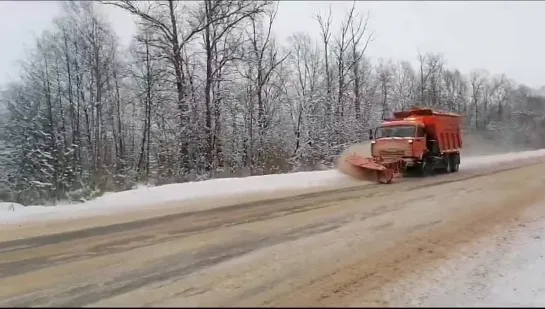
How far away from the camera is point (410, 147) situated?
2205 cm

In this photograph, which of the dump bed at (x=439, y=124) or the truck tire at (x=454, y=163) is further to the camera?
the truck tire at (x=454, y=163)

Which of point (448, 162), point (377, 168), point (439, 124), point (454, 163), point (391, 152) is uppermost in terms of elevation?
point (439, 124)

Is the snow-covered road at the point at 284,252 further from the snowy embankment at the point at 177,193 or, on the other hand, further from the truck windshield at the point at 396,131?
the truck windshield at the point at 396,131

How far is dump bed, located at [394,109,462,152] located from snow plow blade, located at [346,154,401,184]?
3124mm

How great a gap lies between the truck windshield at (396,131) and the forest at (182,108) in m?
4.62

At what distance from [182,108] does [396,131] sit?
36.6ft

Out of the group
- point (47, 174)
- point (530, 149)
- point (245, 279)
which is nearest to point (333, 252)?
point (245, 279)

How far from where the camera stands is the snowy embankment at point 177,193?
1335 centimetres

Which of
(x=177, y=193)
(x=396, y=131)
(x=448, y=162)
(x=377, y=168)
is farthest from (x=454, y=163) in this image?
(x=177, y=193)

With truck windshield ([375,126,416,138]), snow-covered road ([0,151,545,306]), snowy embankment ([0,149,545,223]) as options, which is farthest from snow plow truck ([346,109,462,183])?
snow-covered road ([0,151,545,306])

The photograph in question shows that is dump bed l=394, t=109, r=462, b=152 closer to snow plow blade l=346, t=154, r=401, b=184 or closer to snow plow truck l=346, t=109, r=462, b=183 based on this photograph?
snow plow truck l=346, t=109, r=462, b=183

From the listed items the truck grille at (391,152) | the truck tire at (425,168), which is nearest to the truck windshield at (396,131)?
the truck grille at (391,152)

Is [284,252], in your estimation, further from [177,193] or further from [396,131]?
[396,131]

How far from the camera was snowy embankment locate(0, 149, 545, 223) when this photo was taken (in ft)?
43.8
